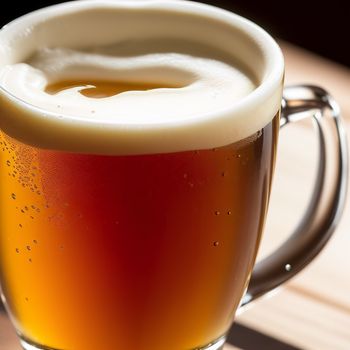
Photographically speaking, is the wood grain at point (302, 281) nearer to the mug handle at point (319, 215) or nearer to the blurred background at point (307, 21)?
the mug handle at point (319, 215)

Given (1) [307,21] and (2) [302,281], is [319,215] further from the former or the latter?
(1) [307,21]

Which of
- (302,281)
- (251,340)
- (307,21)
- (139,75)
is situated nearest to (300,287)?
(302,281)

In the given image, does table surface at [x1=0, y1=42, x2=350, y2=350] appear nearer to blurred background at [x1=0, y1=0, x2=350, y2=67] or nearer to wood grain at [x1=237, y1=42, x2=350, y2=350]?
wood grain at [x1=237, y1=42, x2=350, y2=350]

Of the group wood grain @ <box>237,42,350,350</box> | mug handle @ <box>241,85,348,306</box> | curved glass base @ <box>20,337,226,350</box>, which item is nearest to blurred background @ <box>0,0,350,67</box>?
wood grain @ <box>237,42,350,350</box>

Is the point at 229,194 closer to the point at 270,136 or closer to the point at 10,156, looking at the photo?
the point at 270,136

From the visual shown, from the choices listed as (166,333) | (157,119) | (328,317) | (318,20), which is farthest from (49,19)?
(318,20)

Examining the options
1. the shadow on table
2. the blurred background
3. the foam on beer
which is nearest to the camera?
the foam on beer

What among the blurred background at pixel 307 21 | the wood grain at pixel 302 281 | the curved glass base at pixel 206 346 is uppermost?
the curved glass base at pixel 206 346

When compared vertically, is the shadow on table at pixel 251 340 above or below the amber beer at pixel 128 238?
below

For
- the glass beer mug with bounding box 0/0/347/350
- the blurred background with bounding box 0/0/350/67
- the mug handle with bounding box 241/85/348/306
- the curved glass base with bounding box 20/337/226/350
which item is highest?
the glass beer mug with bounding box 0/0/347/350

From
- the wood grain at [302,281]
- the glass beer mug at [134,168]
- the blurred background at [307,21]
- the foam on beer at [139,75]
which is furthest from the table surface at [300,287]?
the blurred background at [307,21]
